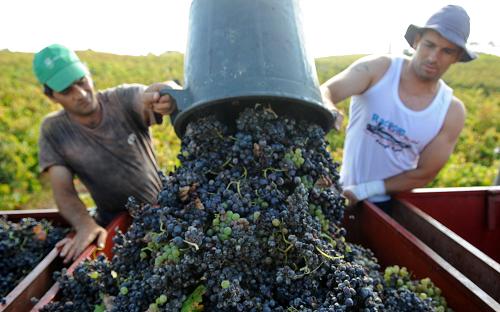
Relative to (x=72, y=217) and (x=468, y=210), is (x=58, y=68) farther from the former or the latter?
(x=468, y=210)

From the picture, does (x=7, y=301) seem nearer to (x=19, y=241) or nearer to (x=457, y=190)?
(x=19, y=241)

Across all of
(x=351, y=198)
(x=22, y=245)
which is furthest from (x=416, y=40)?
(x=22, y=245)

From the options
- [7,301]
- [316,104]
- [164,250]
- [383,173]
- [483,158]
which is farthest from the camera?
[483,158]

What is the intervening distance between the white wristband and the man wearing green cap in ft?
4.47

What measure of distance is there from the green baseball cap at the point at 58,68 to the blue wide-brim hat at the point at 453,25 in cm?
237

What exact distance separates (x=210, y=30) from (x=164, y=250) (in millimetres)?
829

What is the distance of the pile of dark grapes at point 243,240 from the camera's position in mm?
1253

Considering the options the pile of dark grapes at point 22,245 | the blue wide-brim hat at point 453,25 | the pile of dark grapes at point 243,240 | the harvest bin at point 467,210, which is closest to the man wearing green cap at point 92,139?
the pile of dark grapes at point 22,245

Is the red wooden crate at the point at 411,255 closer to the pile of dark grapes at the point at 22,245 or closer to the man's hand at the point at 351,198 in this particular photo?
the man's hand at the point at 351,198

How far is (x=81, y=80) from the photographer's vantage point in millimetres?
2697

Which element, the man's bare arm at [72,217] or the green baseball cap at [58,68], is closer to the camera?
the man's bare arm at [72,217]

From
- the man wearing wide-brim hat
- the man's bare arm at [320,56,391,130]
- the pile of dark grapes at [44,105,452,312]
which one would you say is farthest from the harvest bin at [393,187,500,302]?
the pile of dark grapes at [44,105,452,312]

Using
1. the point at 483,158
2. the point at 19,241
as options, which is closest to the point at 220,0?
the point at 19,241

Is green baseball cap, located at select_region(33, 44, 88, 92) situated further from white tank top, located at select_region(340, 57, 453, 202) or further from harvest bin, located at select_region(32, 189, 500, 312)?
white tank top, located at select_region(340, 57, 453, 202)
